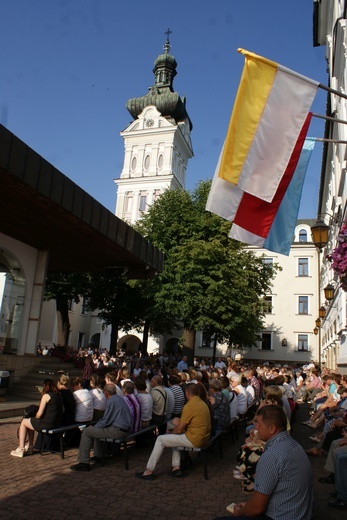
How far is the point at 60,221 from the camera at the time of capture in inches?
488

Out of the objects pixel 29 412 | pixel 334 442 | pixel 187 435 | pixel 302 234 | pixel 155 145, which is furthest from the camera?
pixel 155 145

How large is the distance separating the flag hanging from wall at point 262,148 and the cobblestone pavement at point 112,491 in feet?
12.4

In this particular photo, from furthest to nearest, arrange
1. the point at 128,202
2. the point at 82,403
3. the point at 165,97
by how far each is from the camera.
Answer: the point at 165,97 < the point at 128,202 < the point at 82,403

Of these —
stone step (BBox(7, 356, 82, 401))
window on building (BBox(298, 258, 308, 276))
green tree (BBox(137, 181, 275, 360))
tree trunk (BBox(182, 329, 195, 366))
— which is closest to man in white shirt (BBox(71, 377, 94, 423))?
stone step (BBox(7, 356, 82, 401))

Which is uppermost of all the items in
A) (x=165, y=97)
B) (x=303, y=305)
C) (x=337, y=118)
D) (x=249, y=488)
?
(x=165, y=97)

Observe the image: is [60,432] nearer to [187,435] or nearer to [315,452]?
[187,435]

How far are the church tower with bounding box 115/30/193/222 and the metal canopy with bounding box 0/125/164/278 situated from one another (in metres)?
42.0

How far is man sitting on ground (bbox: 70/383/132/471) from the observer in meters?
7.14

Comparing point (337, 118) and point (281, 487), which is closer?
point (281, 487)

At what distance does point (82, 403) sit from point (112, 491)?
2.45 metres

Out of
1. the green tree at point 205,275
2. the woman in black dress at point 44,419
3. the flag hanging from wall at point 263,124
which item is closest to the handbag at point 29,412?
the woman in black dress at point 44,419

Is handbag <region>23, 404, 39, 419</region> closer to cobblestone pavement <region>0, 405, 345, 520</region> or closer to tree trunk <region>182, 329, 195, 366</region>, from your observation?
cobblestone pavement <region>0, 405, 345, 520</region>

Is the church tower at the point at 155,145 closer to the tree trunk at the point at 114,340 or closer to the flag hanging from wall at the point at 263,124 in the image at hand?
the tree trunk at the point at 114,340

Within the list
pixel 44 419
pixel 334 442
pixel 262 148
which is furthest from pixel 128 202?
pixel 262 148
